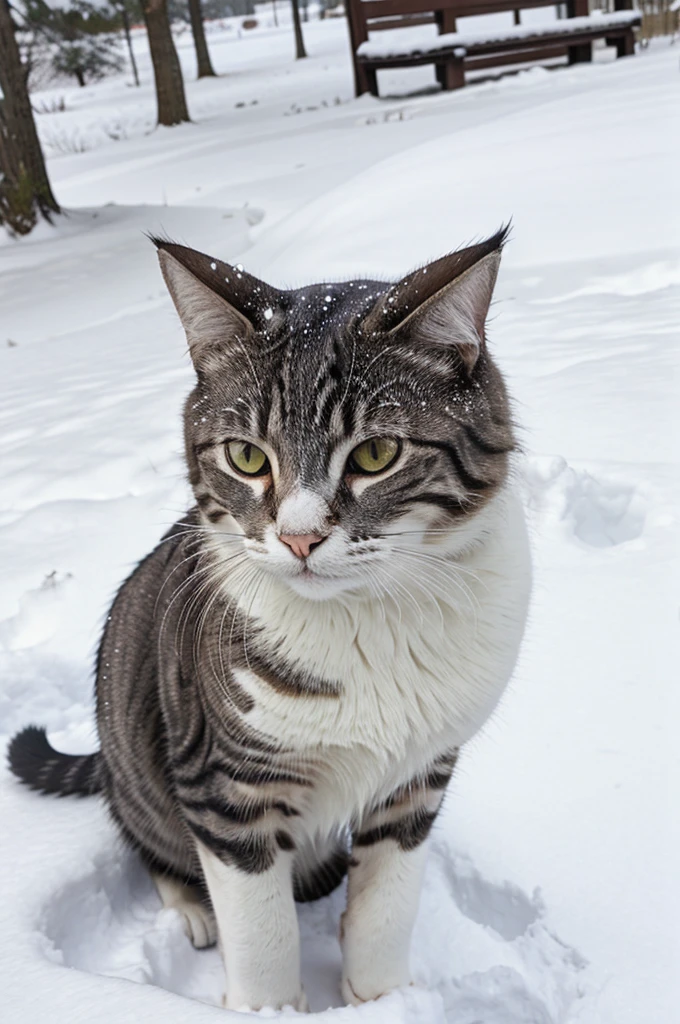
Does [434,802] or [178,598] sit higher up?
[178,598]

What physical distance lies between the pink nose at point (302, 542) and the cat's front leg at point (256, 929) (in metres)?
0.60

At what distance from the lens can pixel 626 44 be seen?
1262cm

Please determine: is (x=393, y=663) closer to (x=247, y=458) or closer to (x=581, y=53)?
(x=247, y=458)

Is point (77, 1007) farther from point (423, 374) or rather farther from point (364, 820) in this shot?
point (423, 374)

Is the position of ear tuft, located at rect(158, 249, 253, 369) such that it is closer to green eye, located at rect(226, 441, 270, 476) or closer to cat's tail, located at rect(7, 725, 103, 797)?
green eye, located at rect(226, 441, 270, 476)

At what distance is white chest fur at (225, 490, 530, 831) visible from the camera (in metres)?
1.44

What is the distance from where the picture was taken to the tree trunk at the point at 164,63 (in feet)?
44.1

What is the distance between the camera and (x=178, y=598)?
1.75 m

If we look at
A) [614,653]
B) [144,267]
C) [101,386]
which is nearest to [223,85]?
[144,267]

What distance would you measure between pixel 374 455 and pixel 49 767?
1148mm

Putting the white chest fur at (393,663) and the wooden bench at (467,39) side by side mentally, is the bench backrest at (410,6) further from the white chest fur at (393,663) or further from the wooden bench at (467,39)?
the white chest fur at (393,663)

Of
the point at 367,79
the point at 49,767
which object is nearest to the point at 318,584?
the point at 49,767

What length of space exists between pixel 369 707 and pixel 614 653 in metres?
0.98

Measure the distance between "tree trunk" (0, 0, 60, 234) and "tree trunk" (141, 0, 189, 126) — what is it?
20.4 feet
